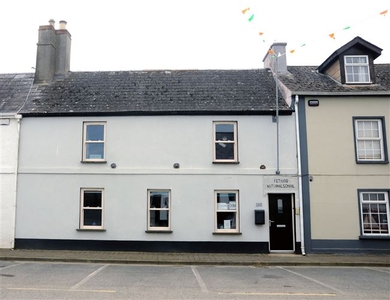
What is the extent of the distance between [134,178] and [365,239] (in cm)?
911

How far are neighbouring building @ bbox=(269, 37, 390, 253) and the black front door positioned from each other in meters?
0.59

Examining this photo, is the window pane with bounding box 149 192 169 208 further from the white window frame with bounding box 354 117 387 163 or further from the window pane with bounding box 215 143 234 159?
the white window frame with bounding box 354 117 387 163

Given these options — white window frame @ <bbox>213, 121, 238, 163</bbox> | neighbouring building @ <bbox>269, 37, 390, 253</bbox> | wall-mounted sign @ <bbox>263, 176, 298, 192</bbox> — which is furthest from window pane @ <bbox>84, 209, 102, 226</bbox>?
neighbouring building @ <bbox>269, 37, 390, 253</bbox>

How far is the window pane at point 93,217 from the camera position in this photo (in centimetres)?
1384

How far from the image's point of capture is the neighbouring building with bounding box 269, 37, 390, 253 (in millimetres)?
13359

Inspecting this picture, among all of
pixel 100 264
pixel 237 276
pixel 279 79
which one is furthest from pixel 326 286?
pixel 279 79

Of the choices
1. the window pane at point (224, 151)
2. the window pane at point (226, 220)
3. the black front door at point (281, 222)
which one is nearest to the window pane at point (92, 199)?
the window pane at point (226, 220)

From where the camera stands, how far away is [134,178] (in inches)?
546

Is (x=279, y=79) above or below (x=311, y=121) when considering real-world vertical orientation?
above

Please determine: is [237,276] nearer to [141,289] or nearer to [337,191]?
[141,289]

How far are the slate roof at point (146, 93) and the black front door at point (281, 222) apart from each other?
11.4 feet

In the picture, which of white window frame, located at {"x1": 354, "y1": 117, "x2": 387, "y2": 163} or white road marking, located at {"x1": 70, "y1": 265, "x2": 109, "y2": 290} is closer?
white road marking, located at {"x1": 70, "y1": 265, "x2": 109, "y2": 290}

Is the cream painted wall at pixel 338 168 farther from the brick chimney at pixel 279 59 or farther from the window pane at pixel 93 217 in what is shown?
the window pane at pixel 93 217

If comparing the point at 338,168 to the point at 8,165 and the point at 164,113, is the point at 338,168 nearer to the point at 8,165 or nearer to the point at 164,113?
the point at 164,113
